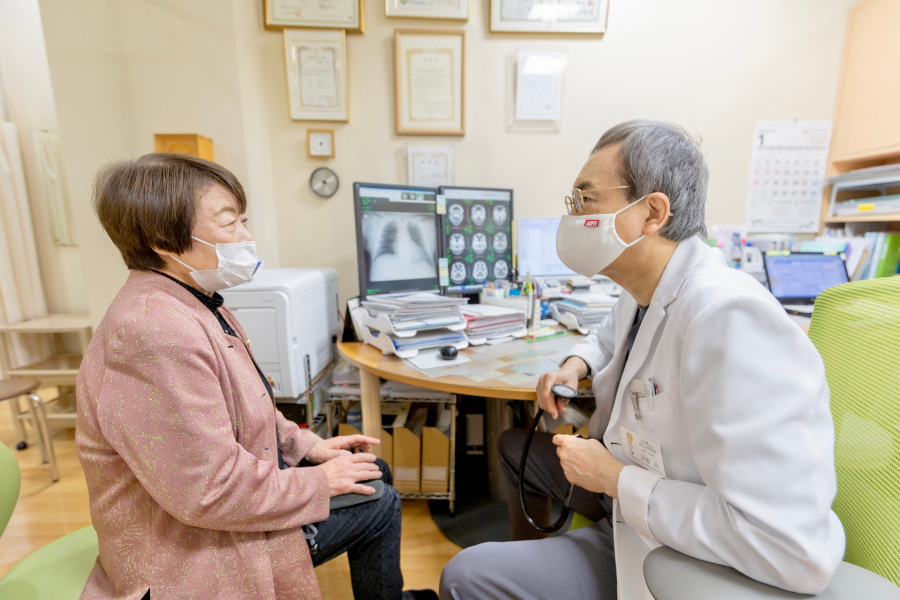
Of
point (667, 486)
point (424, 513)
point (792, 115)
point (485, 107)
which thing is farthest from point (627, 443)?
point (792, 115)

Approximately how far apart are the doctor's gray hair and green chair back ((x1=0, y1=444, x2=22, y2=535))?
1406 millimetres

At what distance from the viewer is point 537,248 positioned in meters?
2.03

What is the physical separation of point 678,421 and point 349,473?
0.73m

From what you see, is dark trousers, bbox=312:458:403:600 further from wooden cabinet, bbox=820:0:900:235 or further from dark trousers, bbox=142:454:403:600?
wooden cabinet, bbox=820:0:900:235

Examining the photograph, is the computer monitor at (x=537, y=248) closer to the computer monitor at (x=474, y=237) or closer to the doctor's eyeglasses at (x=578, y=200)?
the computer monitor at (x=474, y=237)

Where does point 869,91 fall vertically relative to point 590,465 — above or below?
above

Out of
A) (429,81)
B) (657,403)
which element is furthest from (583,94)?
(657,403)

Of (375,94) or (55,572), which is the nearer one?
(55,572)

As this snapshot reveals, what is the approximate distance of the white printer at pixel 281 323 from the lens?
56.3 inches

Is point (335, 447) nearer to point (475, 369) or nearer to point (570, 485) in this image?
point (475, 369)

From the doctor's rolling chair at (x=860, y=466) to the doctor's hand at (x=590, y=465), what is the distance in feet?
0.53

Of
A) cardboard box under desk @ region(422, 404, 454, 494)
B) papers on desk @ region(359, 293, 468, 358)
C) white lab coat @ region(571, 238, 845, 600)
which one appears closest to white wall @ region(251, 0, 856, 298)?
papers on desk @ region(359, 293, 468, 358)

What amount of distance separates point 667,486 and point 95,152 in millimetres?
2585

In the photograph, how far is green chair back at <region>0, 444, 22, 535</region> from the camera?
31.8 inches
